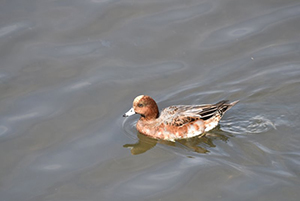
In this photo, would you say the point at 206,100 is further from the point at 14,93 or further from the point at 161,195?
the point at 14,93

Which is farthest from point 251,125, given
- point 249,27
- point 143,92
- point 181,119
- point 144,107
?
point 249,27

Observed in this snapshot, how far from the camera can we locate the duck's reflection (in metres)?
8.35

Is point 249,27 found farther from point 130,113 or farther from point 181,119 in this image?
point 130,113

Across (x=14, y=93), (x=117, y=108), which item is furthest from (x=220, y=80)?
(x=14, y=93)

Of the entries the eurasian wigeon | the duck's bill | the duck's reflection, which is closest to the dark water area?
the duck's reflection

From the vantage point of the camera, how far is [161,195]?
707 cm

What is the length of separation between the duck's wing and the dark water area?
0.32 m

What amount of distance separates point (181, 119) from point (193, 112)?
0.83 ft

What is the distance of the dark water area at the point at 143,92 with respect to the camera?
24.2 feet

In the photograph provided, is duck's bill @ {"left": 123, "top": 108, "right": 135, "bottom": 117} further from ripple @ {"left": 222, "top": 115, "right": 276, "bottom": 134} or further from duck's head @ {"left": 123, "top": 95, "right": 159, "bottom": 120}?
ripple @ {"left": 222, "top": 115, "right": 276, "bottom": 134}

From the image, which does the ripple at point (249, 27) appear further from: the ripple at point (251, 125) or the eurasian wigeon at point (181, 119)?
the ripple at point (251, 125)

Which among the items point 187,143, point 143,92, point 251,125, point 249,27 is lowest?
point 187,143

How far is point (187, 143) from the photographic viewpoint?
8602 mm

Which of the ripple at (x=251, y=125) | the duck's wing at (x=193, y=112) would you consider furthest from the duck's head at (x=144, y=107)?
the ripple at (x=251, y=125)
